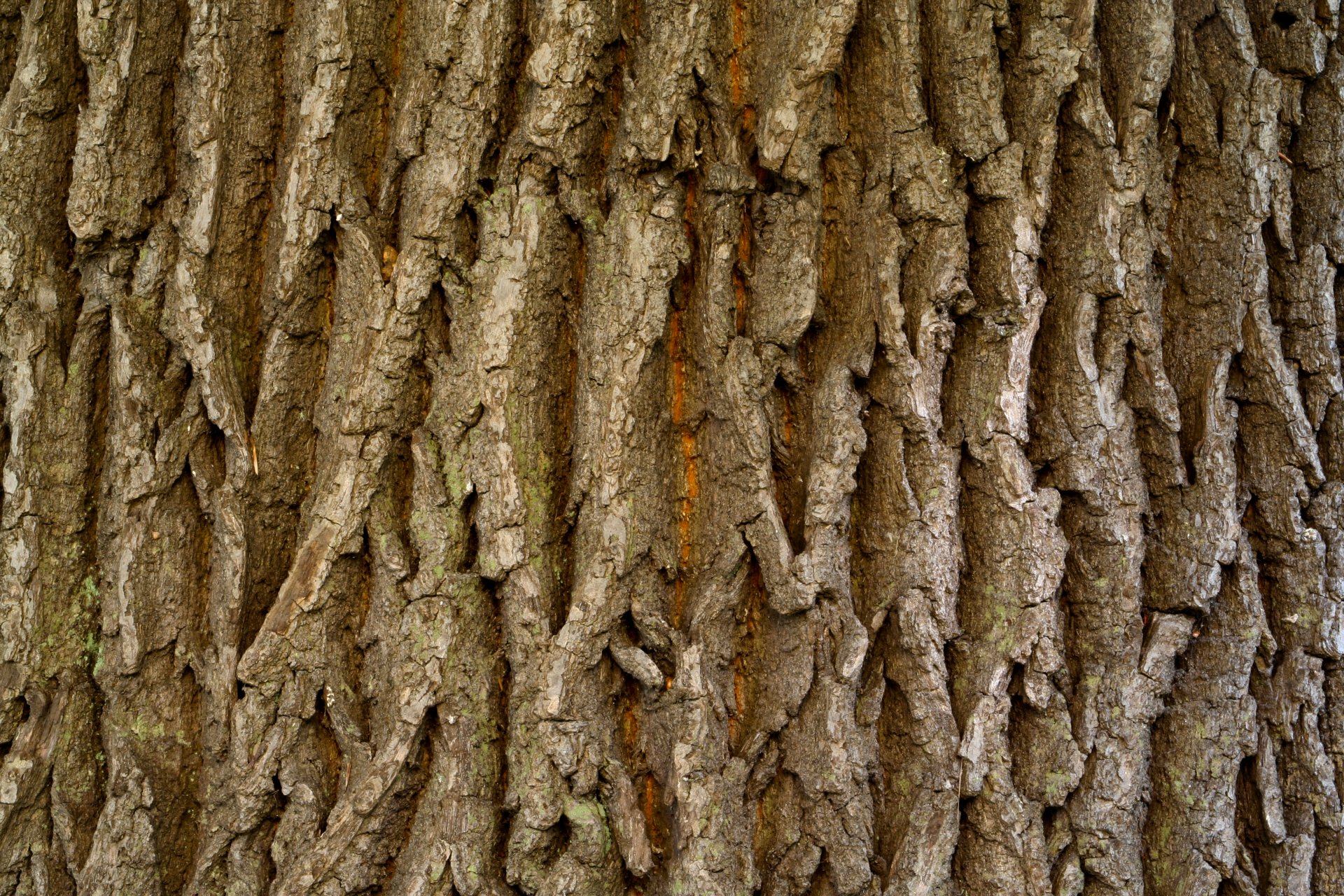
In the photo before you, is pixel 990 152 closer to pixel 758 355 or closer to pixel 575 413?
pixel 758 355

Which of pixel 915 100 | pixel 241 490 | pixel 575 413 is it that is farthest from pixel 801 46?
pixel 241 490

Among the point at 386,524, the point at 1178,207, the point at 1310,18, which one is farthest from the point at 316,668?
the point at 1310,18

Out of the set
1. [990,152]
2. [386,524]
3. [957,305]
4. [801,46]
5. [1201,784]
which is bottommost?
[1201,784]

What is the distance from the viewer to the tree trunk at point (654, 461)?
1.57 meters

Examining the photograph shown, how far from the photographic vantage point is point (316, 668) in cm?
161

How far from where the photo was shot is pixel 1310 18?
74.9 inches

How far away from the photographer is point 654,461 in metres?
1.62

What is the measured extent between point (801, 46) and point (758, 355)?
1.65 ft

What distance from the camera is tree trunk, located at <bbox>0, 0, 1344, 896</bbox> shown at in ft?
5.14

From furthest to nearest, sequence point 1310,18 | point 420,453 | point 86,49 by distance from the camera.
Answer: point 1310,18 → point 86,49 → point 420,453

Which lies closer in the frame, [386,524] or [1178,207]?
[386,524]

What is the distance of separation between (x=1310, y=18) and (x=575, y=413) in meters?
1.59

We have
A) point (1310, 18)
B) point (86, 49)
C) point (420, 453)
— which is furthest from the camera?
point (1310, 18)

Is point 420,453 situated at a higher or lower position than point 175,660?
higher
